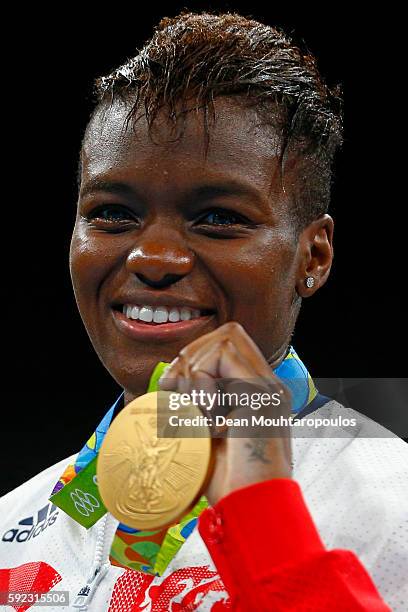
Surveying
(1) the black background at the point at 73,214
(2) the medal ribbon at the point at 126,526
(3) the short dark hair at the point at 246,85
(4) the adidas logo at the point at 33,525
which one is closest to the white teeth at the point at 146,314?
(2) the medal ribbon at the point at 126,526

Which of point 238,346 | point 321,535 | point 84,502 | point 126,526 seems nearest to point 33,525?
point 84,502

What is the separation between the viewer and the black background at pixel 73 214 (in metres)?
3.41

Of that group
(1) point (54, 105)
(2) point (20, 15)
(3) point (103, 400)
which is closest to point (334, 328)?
(3) point (103, 400)

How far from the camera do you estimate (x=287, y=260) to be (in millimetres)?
1794

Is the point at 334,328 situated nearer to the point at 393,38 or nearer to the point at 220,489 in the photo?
the point at 393,38

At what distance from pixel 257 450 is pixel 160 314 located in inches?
20.3

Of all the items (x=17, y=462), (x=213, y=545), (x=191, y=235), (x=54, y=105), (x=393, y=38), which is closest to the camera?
(x=213, y=545)

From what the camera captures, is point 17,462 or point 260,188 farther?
point 17,462

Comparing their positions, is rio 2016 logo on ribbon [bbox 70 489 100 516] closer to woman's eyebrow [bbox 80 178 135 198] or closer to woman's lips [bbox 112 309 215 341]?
woman's lips [bbox 112 309 215 341]

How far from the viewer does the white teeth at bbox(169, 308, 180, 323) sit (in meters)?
1.70

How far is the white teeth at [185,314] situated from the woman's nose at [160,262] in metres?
0.06

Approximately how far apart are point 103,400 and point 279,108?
2.56 metres

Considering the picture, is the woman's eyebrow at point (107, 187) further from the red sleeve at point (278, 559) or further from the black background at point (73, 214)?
the black background at point (73, 214)

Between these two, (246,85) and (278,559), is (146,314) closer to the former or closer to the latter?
(246,85)
